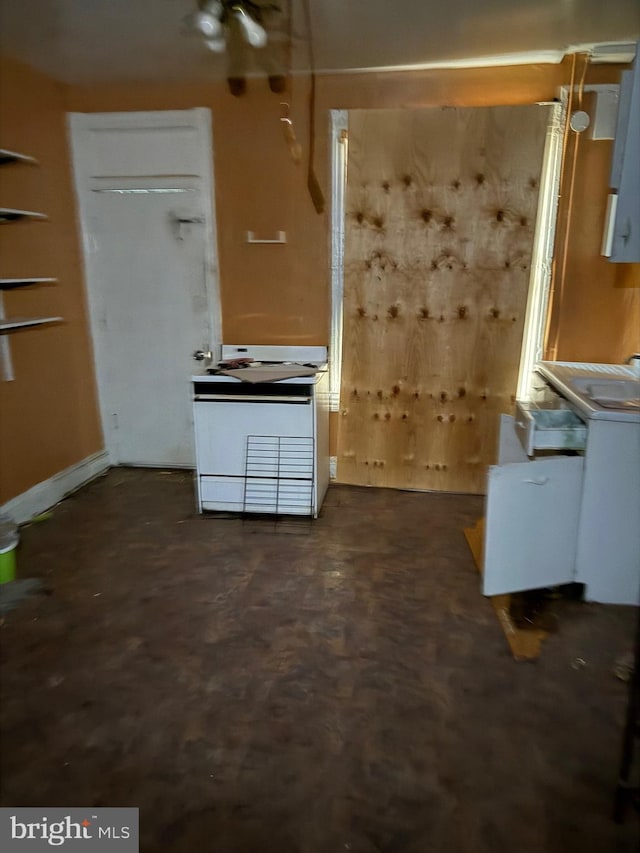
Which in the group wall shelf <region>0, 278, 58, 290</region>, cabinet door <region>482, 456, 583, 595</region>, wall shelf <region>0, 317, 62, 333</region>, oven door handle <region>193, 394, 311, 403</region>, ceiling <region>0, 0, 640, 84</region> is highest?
ceiling <region>0, 0, 640, 84</region>

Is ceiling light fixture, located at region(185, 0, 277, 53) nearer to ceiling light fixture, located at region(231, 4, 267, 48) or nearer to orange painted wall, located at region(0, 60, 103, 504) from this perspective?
ceiling light fixture, located at region(231, 4, 267, 48)

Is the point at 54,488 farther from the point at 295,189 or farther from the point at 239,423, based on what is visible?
the point at 295,189

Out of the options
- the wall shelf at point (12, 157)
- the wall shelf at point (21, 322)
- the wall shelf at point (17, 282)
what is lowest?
the wall shelf at point (21, 322)

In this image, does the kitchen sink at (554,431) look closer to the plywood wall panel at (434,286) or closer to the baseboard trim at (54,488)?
the plywood wall panel at (434,286)

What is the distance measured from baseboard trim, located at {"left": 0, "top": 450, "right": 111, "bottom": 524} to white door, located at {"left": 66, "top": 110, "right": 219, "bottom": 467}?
0.18 meters

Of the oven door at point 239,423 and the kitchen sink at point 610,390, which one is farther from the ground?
the kitchen sink at point 610,390

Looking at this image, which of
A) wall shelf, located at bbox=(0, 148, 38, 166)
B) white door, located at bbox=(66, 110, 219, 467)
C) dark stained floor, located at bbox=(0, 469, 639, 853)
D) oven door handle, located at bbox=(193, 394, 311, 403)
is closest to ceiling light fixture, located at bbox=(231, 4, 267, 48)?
white door, located at bbox=(66, 110, 219, 467)

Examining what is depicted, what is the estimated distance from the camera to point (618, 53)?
8.95ft

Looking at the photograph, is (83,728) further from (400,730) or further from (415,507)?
(415,507)

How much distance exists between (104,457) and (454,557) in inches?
91.0

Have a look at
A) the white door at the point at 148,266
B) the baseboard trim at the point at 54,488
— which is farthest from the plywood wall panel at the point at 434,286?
the baseboard trim at the point at 54,488

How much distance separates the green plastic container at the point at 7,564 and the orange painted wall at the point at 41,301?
50 centimetres

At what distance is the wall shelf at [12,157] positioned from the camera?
2626 millimetres

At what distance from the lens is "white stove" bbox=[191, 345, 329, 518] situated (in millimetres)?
2955
